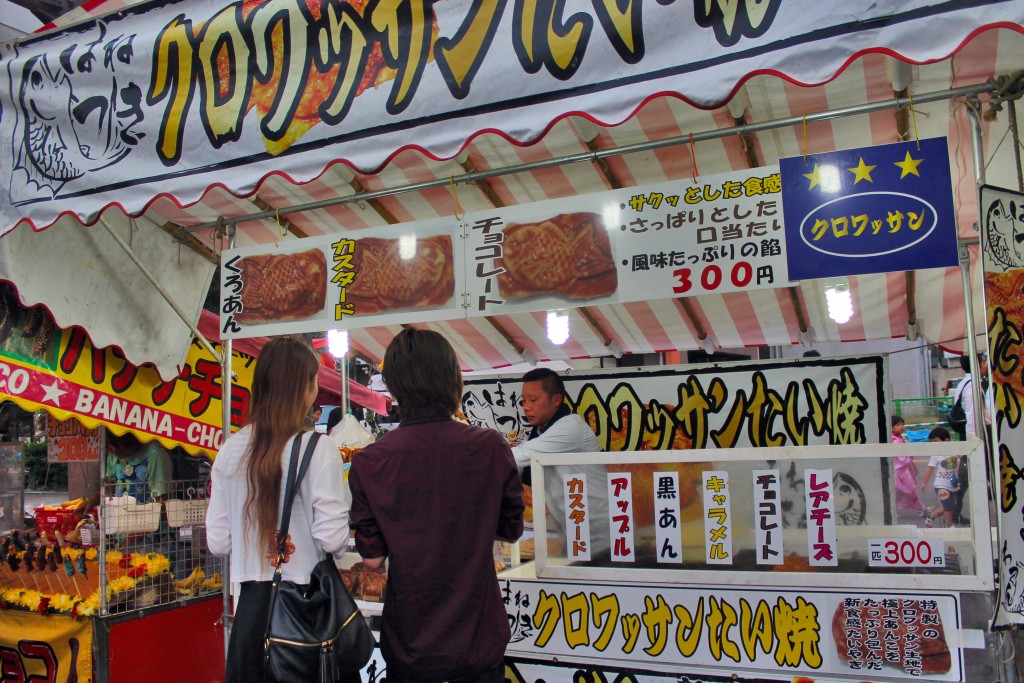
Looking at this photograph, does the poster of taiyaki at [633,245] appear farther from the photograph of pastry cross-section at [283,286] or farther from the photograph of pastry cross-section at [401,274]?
the photograph of pastry cross-section at [283,286]

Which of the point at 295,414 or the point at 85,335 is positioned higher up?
the point at 85,335

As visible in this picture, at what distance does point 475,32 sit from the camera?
2973 mm

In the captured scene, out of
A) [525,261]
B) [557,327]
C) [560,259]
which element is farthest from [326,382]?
[560,259]

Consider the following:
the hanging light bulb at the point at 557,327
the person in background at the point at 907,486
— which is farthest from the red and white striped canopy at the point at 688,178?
the person in background at the point at 907,486

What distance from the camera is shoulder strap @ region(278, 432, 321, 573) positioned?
243 cm

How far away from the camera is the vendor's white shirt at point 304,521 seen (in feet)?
8.04

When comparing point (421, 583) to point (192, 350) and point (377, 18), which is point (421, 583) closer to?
point (377, 18)

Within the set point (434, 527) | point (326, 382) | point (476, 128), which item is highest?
point (476, 128)

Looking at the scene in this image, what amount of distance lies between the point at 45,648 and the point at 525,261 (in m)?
3.68

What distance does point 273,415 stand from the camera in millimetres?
2557

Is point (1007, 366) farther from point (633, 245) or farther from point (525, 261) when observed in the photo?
point (525, 261)

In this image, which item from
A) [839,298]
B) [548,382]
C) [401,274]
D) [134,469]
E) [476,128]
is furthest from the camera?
[839,298]

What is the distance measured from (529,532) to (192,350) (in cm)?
298

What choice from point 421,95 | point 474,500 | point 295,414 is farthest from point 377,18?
point 474,500
